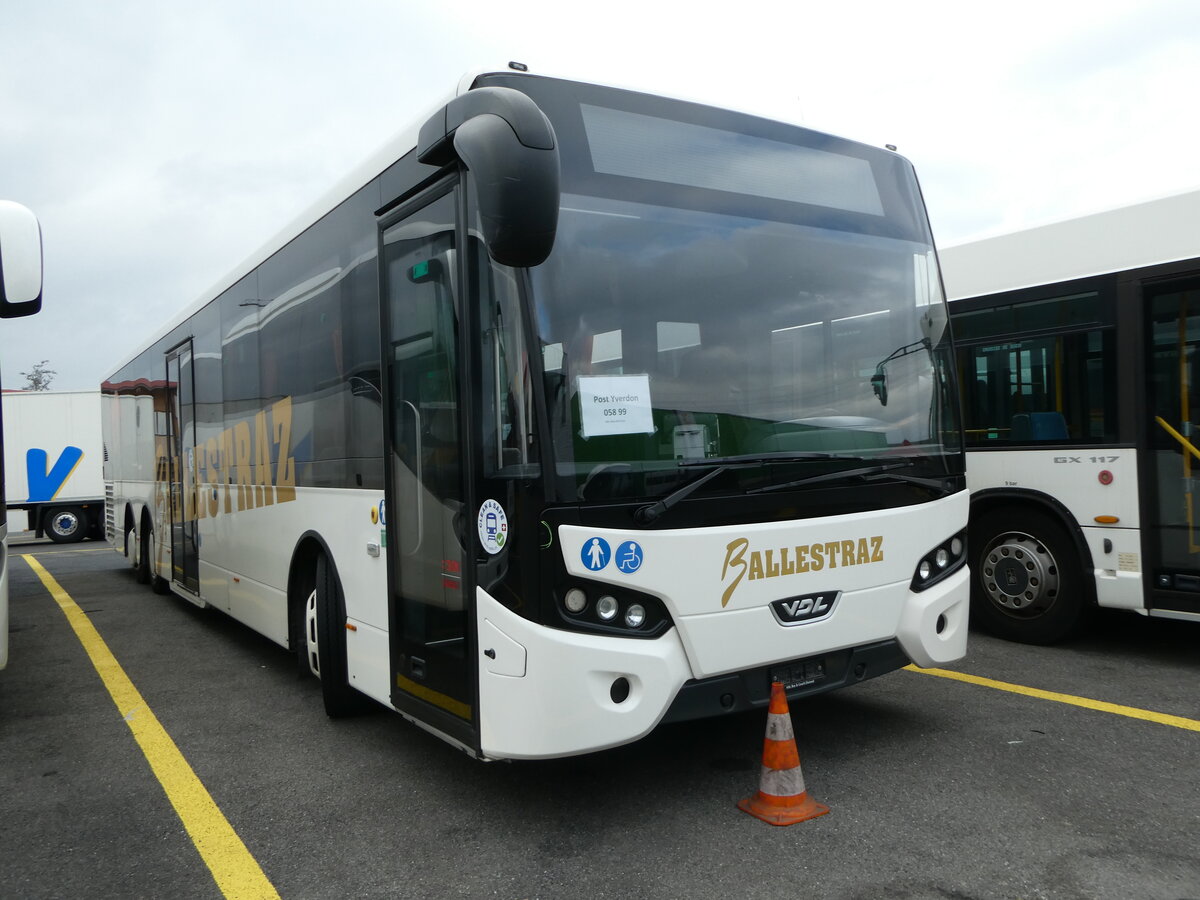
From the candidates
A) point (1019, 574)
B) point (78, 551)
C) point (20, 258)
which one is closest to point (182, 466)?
point (20, 258)

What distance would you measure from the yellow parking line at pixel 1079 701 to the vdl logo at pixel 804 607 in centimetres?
213

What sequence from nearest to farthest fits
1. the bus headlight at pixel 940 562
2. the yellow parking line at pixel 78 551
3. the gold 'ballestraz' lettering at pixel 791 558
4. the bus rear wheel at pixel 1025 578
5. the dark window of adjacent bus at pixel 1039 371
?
the gold 'ballestraz' lettering at pixel 791 558 → the bus headlight at pixel 940 562 → the dark window of adjacent bus at pixel 1039 371 → the bus rear wheel at pixel 1025 578 → the yellow parking line at pixel 78 551

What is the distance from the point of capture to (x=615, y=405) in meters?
3.53

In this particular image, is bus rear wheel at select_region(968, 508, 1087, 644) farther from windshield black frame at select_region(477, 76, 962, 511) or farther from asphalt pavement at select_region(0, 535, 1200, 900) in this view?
windshield black frame at select_region(477, 76, 962, 511)

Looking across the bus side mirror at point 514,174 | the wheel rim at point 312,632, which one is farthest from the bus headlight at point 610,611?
the wheel rim at point 312,632

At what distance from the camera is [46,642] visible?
324 inches

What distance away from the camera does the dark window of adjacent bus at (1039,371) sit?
631 centimetres

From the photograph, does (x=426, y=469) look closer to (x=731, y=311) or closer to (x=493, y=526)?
(x=493, y=526)

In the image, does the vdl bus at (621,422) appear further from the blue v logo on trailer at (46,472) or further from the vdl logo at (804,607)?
the blue v logo on trailer at (46,472)

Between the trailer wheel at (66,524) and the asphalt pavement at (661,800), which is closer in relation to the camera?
the asphalt pavement at (661,800)

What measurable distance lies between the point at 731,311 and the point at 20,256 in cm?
370

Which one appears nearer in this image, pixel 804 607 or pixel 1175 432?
pixel 804 607

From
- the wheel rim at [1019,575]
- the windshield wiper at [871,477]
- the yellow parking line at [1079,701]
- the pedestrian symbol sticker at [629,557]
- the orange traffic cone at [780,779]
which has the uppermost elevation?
the windshield wiper at [871,477]

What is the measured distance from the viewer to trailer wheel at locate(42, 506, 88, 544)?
20.7m
